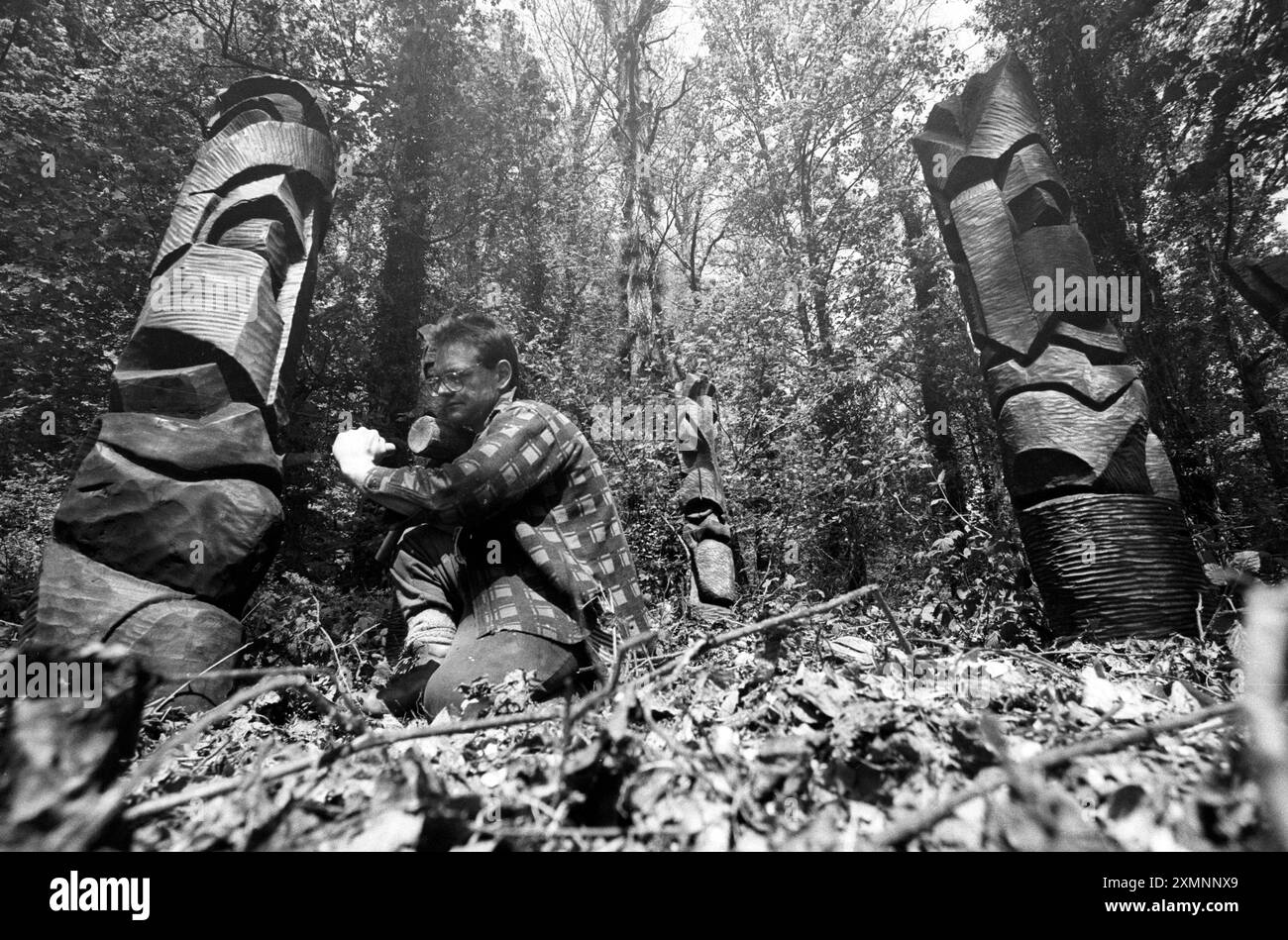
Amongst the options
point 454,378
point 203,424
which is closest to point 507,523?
point 454,378

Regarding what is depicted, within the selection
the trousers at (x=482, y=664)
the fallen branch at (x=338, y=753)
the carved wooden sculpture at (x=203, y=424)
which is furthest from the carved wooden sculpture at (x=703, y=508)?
the fallen branch at (x=338, y=753)

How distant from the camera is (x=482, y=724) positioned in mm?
940

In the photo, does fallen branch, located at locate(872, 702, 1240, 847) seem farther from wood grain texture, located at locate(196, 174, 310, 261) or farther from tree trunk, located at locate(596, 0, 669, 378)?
tree trunk, located at locate(596, 0, 669, 378)

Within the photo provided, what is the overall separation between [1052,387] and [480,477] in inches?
119

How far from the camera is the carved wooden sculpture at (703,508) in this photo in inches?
300

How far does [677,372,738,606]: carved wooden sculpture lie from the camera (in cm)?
761

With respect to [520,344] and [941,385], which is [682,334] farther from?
[941,385]

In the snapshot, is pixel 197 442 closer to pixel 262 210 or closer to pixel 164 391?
pixel 164 391

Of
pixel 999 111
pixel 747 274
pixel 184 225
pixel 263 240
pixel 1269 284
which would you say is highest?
pixel 747 274

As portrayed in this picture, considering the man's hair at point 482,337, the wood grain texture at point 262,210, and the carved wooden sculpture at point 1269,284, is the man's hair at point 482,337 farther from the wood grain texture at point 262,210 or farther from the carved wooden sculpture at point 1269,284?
the carved wooden sculpture at point 1269,284

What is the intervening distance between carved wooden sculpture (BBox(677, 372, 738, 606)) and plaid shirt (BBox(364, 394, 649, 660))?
5016mm

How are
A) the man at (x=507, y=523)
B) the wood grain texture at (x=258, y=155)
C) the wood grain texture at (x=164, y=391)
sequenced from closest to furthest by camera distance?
the man at (x=507, y=523), the wood grain texture at (x=164, y=391), the wood grain texture at (x=258, y=155)

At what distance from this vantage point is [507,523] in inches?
96.0

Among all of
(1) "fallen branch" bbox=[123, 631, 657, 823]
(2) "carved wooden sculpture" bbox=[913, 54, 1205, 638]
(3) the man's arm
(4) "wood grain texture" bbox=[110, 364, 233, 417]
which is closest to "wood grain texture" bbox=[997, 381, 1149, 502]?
(2) "carved wooden sculpture" bbox=[913, 54, 1205, 638]
